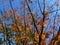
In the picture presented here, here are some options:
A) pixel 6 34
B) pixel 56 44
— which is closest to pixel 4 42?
pixel 6 34

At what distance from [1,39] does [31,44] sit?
1.33 m

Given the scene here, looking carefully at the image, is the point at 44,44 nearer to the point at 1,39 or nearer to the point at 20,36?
the point at 20,36

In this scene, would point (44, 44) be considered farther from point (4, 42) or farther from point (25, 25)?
point (4, 42)

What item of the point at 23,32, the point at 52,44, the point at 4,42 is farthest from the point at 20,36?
the point at 52,44

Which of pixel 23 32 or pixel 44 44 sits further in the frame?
pixel 23 32

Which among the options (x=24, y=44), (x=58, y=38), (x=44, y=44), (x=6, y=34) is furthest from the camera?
(x=6, y=34)

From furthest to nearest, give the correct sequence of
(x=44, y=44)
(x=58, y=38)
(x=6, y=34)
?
(x=6, y=34)
(x=44, y=44)
(x=58, y=38)

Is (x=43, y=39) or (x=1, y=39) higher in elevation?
(x=43, y=39)

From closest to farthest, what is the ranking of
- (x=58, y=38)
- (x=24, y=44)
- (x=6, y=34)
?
(x=58, y=38)
(x=24, y=44)
(x=6, y=34)

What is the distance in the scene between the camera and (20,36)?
227 inches

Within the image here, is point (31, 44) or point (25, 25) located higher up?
point (25, 25)

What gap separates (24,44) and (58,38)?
56.3 inches

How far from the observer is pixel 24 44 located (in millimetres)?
5539

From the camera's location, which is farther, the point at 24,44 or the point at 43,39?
the point at 24,44
